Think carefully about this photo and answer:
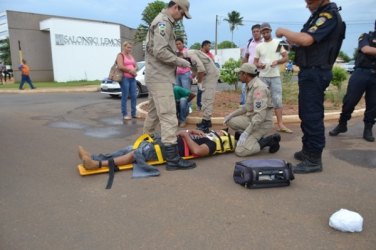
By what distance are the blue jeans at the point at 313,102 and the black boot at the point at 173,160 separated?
145 cm

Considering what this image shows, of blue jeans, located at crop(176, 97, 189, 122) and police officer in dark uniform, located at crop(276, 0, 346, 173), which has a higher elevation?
police officer in dark uniform, located at crop(276, 0, 346, 173)

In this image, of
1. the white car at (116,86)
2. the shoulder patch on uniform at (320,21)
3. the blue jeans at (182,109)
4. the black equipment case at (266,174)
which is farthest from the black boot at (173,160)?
the white car at (116,86)

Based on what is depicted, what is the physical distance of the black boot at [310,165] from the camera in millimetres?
4039

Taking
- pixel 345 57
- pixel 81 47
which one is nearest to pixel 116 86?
pixel 81 47

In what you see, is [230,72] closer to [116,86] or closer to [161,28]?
[116,86]

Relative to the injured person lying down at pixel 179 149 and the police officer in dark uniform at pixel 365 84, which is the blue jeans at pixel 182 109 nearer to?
the injured person lying down at pixel 179 149

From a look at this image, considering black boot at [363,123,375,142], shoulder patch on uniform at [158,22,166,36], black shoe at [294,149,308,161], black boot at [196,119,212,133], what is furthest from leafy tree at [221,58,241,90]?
shoulder patch on uniform at [158,22,166,36]

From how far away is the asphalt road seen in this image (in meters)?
2.63

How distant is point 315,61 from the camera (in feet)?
12.9

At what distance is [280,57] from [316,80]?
→ 2.21 meters

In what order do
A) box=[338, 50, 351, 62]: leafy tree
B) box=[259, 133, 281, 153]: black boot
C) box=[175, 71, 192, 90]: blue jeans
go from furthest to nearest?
box=[338, 50, 351, 62]: leafy tree → box=[175, 71, 192, 90]: blue jeans → box=[259, 133, 281, 153]: black boot

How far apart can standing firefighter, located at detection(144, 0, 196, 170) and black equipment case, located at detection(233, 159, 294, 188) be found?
913 millimetres

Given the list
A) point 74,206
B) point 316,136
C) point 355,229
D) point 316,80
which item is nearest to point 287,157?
point 316,136

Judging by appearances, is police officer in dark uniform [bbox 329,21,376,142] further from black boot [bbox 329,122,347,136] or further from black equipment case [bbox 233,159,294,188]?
black equipment case [bbox 233,159,294,188]
